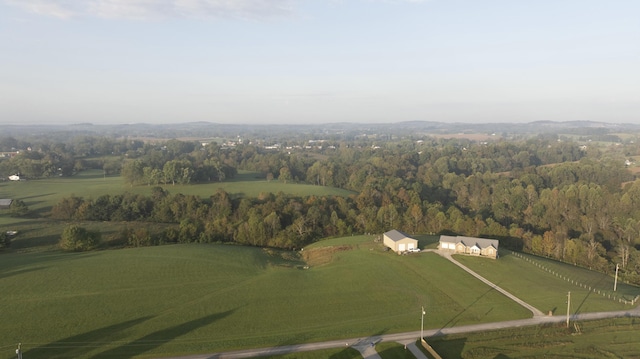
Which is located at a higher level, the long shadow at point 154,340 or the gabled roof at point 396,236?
the gabled roof at point 396,236

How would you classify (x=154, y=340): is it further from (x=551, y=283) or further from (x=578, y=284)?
(x=578, y=284)

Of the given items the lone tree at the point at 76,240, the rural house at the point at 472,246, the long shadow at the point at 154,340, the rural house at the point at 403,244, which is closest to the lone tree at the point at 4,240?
the lone tree at the point at 76,240

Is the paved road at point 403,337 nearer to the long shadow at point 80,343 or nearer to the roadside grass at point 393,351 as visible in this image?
the roadside grass at point 393,351

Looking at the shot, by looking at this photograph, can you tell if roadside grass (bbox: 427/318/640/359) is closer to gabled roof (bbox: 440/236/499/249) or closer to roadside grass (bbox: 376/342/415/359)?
roadside grass (bbox: 376/342/415/359)

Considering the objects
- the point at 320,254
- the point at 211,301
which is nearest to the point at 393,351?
the point at 211,301

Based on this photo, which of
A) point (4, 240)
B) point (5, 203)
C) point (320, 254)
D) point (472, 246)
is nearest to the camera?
point (472, 246)

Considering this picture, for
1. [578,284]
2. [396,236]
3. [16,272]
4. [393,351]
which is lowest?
[578,284]
